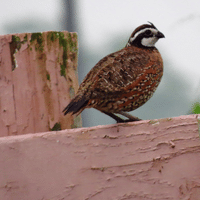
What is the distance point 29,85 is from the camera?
1.64 m

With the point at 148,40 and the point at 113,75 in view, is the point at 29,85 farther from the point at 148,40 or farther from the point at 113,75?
the point at 148,40

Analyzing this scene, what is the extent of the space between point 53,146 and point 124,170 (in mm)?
346

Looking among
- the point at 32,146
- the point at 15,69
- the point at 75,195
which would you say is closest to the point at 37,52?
the point at 15,69

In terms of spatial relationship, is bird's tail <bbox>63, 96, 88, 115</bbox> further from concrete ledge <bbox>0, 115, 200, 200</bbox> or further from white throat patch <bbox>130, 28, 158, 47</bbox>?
white throat patch <bbox>130, 28, 158, 47</bbox>

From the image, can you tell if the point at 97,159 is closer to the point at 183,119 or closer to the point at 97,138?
the point at 97,138

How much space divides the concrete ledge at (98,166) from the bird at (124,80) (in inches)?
7.1

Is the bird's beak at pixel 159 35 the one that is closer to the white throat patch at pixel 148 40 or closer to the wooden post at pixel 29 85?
the white throat patch at pixel 148 40

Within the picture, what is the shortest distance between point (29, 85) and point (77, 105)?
35 centimetres

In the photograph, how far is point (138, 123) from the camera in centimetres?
143

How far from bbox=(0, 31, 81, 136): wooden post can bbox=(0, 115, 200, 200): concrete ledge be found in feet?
0.72

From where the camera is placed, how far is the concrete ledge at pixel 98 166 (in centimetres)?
139

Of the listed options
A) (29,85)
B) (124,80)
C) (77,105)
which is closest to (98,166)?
(77,105)

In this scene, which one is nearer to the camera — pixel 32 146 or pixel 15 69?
pixel 32 146

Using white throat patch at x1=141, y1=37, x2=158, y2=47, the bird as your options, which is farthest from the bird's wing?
white throat patch at x1=141, y1=37, x2=158, y2=47
